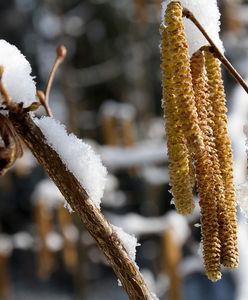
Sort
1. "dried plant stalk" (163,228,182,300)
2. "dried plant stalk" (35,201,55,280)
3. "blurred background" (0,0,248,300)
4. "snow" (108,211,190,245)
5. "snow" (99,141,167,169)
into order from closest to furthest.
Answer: "dried plant stalk" (163,228,182,300) < "snow" (99,141,167,169) < "snow" (108,211,190,245) < "dried plant stalk" (35,201,55,280) < "blurred background" (0,0,248,300)

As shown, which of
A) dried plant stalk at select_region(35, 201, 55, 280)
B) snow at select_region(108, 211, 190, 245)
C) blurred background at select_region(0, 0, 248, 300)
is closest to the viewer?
snow at select_region(108, 211, 190, 245)

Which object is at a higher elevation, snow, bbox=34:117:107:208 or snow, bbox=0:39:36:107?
snow, bbox=0:39:36:107

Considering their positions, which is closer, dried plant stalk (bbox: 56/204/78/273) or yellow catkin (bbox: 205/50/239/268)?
yellow catkin (bbox: 205/50/239/268)

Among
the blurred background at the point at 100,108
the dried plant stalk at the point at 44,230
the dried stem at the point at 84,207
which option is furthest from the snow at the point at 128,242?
the blurred background at the point at 100,108

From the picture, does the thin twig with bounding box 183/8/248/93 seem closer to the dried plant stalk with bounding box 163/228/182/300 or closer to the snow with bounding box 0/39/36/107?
the snow with bounding box 0/39/36/107

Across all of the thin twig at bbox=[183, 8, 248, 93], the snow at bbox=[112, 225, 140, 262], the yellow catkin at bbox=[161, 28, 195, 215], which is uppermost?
the thin twig at bbox=[183, 8, 248, 93]

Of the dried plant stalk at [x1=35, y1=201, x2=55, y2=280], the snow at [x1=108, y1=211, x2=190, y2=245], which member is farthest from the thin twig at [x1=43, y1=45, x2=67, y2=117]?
the dried plant stalk at [x1=35, y1=201, x2=55, y2=280]

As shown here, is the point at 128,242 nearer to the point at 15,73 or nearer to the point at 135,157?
the point at 15,73

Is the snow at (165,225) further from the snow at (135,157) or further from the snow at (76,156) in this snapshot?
the snow at (76,156)
